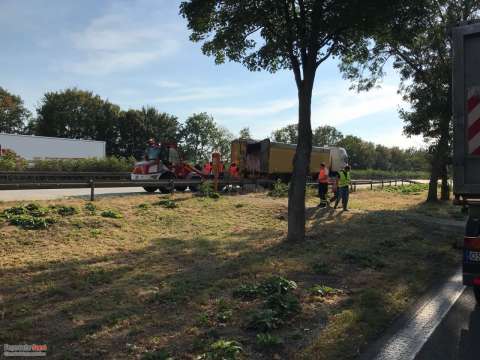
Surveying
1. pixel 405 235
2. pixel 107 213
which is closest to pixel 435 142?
pixel 405 235

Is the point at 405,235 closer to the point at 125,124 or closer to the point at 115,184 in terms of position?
the point at 115,184

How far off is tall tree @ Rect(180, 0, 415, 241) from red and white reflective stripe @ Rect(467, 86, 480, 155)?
3729mm

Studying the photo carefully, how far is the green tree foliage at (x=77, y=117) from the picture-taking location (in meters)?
69.7

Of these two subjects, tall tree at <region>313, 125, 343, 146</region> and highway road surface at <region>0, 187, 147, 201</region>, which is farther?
tall tree at <region>313, 125, 343, 146</region>

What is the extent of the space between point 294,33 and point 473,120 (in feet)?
17.0

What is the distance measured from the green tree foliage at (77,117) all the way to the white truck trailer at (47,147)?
1203 inches

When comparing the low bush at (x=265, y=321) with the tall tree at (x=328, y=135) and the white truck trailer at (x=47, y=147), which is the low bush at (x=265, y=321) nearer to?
the white truck trailer at (x=47, y=147)

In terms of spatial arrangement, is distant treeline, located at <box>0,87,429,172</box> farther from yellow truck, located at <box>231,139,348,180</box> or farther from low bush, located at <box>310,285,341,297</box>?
low bush, located at <box>310,285,341,297</box>

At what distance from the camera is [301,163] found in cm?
991

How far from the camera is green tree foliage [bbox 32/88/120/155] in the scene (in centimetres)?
6969

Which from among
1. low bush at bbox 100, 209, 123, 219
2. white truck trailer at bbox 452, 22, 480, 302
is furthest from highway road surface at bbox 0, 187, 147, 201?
white truck trailer at bbox 452, 22, 480, 302

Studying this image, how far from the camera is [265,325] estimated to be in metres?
4.73

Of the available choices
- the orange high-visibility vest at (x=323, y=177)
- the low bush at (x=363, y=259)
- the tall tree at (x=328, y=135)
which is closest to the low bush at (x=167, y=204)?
the low bush at (x=363, y=259)

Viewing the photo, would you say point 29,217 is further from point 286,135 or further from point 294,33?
point 286,135
